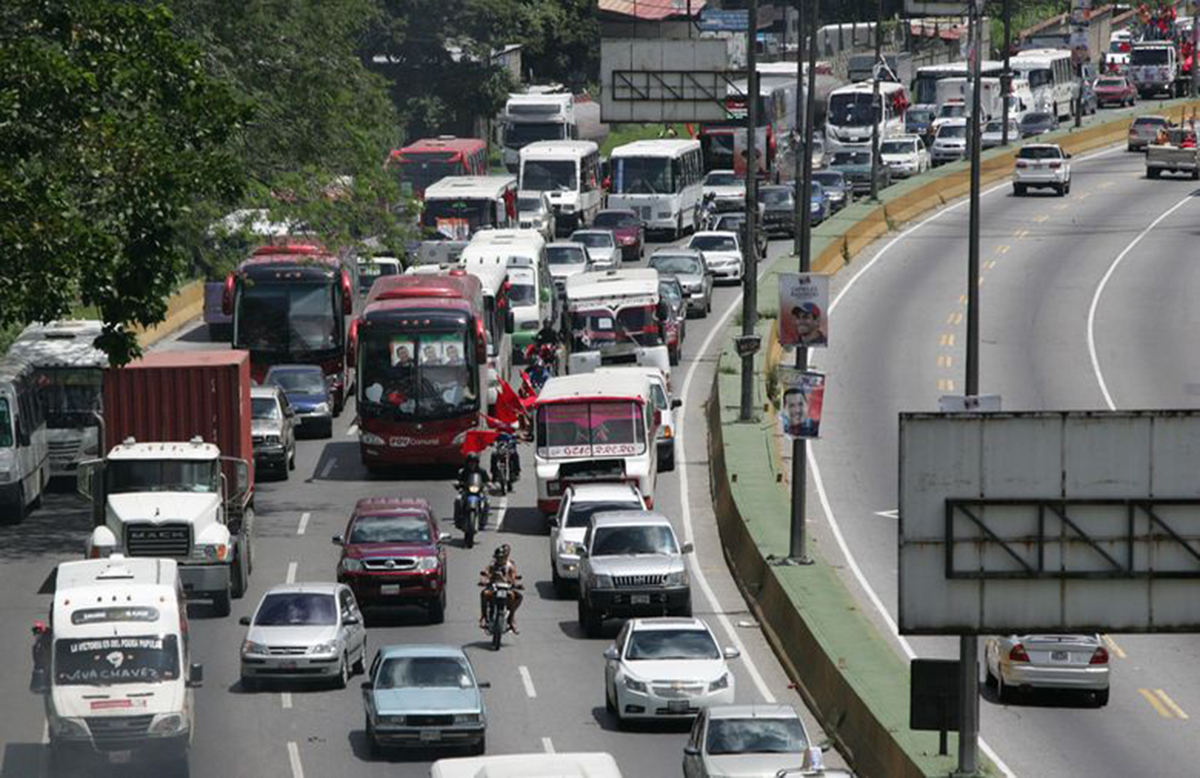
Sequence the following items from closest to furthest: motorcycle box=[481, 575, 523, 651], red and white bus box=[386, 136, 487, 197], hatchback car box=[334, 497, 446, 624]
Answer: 1. motorcycle box=[481, 575, 523, 651]
2. hatchback car box=[334, 497, 446, 624]
3. red and white bus box=[386, 136, 487, 197]

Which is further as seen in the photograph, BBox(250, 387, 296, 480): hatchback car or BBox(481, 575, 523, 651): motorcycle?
BBox(250, 387, 296, 480): hatchback car

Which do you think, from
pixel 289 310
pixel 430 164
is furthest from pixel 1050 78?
pixel 289 310

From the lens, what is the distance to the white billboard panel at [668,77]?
5816 cm

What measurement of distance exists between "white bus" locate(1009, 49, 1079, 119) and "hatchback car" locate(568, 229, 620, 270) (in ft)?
121

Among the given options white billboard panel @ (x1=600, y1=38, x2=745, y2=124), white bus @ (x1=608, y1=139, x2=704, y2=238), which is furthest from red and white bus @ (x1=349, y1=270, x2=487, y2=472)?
white bus @ (x1=608, y1=139, x2=704, y2=238)

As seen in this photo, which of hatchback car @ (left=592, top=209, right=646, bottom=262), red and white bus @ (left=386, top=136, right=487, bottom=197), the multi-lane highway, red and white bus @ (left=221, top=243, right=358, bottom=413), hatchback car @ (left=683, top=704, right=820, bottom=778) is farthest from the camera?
red and white bus @ (left=386, top=136, right=487, bottom=197)

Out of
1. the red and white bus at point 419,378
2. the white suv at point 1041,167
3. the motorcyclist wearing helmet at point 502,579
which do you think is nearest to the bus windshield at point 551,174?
the white suv at point 1041,167

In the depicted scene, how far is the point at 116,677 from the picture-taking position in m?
32.8

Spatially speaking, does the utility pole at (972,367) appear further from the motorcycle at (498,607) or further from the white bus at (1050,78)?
the white bus at (1050,78)

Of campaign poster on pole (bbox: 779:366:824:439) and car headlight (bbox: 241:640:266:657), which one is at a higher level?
campaign poster on pole (bbox: 779:366:824:439)

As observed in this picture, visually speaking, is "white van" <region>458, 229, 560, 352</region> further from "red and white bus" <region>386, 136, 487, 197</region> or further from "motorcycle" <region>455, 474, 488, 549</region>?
"red and white bus" <region>386, 136, 487, 197</region>

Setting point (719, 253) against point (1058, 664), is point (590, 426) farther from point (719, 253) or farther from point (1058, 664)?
point (719, 253)

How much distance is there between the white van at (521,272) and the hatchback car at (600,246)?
7057 mm

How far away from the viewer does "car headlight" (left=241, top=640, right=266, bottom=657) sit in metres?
37.4
